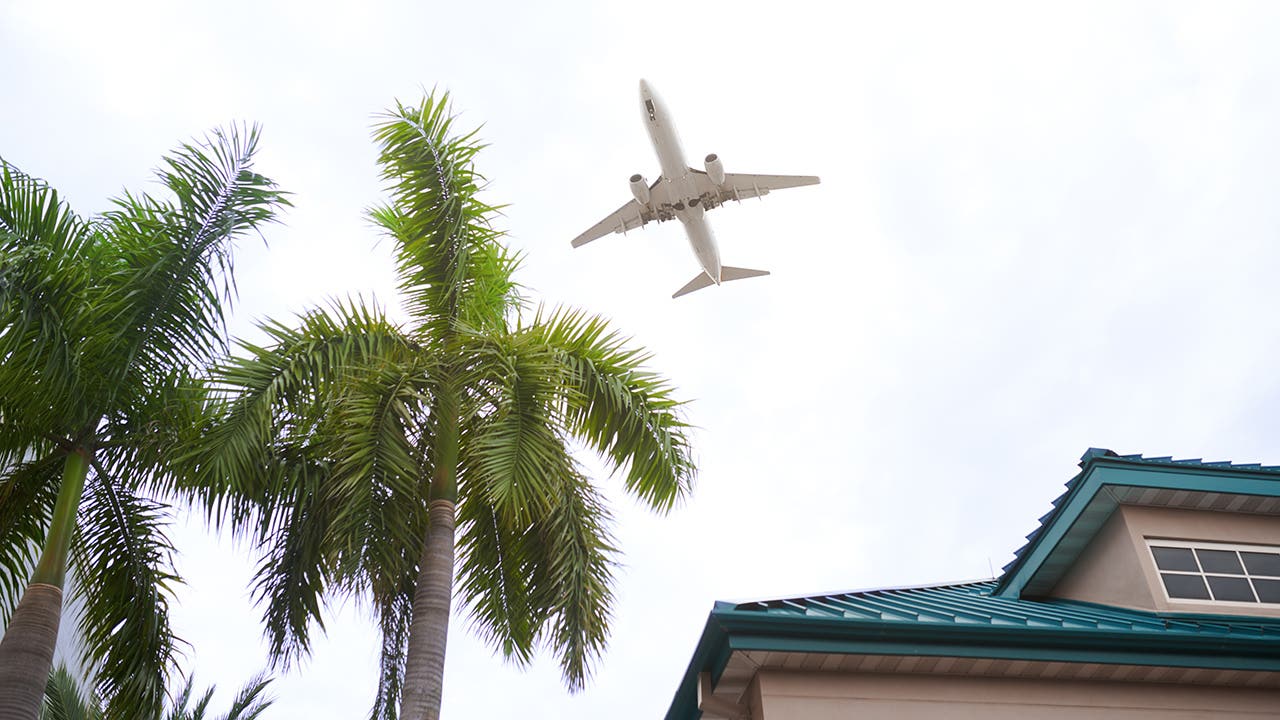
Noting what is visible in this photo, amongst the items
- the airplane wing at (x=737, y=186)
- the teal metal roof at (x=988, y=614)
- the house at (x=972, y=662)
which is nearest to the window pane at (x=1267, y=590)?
the house at (x=972, y=662)

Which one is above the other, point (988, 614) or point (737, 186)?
point (737, 186)

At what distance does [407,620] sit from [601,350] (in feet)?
13.2

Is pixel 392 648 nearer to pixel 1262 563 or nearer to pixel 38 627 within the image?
pixel 38 627

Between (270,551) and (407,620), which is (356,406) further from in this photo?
(407,620)

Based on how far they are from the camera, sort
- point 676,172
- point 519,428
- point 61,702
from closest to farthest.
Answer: point 519,428
point 61,702
point 676,172

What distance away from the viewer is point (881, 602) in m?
11.0

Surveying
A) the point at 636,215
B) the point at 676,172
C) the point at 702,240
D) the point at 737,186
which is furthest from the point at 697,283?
the point at 676,172

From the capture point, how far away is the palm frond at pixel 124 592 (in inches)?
463

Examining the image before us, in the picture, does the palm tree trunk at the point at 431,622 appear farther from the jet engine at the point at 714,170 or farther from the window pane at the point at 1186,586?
the jet engine at the point at 714,170

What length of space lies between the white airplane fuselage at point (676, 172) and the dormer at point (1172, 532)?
20562mm

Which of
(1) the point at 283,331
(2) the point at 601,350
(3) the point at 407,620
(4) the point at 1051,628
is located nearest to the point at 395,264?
(1) the point at 283,331

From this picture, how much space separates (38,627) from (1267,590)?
12968mm

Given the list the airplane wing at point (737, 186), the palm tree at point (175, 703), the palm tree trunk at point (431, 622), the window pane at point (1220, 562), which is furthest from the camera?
the airplane wing at point (737, 186)

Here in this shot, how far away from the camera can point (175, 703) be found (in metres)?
16.1
